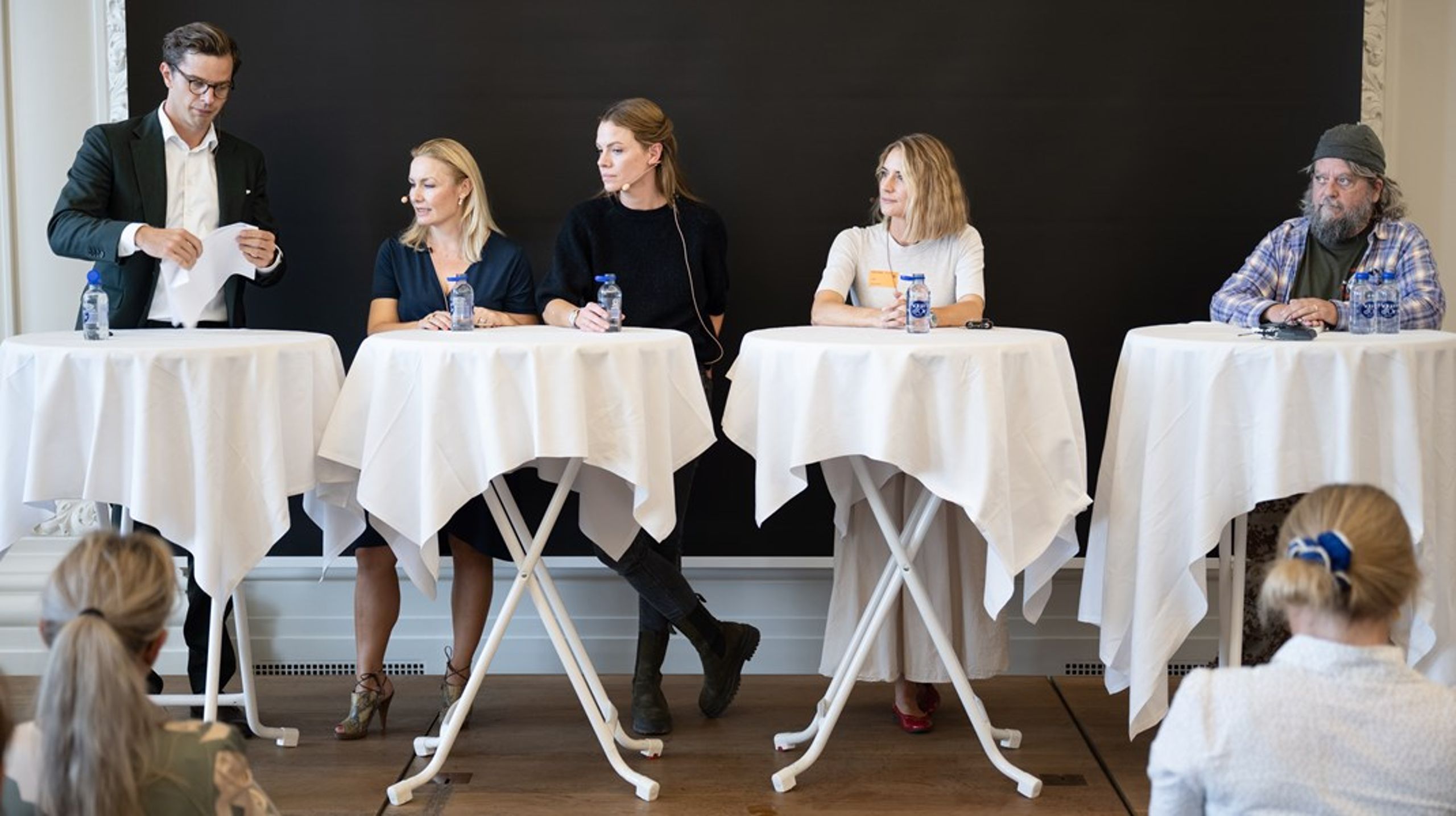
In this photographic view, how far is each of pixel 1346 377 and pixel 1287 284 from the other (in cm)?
81

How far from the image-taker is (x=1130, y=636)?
11.1 ft

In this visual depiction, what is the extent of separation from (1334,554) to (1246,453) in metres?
1.47

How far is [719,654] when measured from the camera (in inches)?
151

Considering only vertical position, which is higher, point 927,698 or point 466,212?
point 466,212

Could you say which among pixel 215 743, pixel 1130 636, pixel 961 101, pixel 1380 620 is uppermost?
pixel 961 101

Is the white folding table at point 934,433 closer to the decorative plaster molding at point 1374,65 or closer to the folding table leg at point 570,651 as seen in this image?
the folding table leg at point 570,651

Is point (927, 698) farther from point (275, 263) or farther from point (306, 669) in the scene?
point (275, 263)

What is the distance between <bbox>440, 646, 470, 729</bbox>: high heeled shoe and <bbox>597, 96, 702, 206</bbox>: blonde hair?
1.34 meters

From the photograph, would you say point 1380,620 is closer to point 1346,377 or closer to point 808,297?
point 1346,377

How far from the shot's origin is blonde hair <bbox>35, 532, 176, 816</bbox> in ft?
5.45

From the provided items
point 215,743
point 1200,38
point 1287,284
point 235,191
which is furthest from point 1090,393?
point 215,743

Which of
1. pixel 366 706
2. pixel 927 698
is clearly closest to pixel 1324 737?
pixel 927 698

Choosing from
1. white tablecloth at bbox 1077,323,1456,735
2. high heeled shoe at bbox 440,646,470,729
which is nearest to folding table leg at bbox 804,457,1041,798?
white tablecloth at bbox 1077,323,1456,735

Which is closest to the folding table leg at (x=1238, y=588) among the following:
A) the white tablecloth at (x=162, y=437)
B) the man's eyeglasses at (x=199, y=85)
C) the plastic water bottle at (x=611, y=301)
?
the plastic water bottle at (x=611, y=301)
